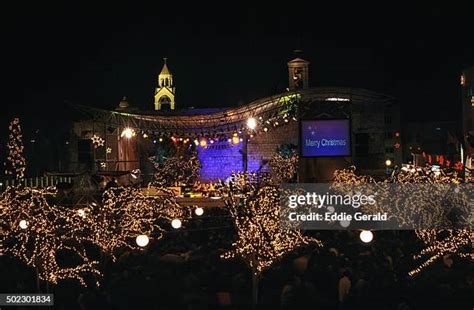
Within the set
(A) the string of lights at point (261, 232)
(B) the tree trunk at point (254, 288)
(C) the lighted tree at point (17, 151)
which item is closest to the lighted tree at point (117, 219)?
(C) the lighted tree at point (17, 151)

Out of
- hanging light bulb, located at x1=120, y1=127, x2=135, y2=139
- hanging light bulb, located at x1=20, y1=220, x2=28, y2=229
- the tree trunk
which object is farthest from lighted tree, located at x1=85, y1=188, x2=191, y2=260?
hanging light bulb, located at x1=120, y1=127, x2=135, y2=139

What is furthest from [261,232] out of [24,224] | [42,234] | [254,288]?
[24,224]

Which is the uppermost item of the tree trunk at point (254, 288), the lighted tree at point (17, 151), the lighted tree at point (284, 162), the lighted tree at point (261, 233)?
the lighted tree at point (17, 151)

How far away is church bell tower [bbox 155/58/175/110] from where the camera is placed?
161ft

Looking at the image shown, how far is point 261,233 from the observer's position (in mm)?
12984

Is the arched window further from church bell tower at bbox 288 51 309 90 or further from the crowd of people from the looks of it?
the crowd of people

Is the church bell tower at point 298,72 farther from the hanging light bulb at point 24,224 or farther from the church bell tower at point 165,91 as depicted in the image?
the hanging light bulb at point 24,224

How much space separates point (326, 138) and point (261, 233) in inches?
387

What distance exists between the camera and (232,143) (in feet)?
102

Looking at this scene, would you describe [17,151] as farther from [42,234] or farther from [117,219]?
[117,219]

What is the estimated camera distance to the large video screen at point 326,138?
22.1 meters

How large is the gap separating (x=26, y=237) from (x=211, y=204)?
1117 cm

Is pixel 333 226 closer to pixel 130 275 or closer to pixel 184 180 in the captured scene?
pixel 130 275

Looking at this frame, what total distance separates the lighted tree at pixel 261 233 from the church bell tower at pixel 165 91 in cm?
3569
